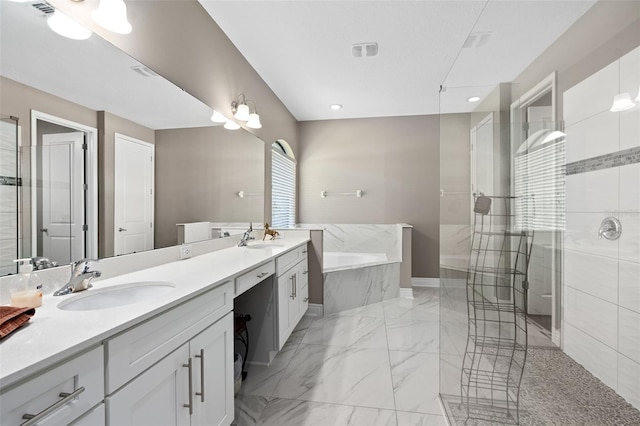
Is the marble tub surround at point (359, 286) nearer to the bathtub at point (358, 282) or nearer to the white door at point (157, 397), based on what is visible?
the bathtub at point (358, 282)

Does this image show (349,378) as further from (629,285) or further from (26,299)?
(26,299)

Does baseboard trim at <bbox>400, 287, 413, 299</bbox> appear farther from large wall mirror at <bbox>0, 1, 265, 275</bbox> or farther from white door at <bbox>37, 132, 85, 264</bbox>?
white door at <bbox>37, 132, 85, 264</bbox>

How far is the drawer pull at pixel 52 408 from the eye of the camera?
59 centimetres

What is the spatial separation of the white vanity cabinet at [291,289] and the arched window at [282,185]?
0.91 m

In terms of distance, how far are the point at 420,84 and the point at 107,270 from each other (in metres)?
3.42

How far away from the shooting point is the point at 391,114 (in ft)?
14.4

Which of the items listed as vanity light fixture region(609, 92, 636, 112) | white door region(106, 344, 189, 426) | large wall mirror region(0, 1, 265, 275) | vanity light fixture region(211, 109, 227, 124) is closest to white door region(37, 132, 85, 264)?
large wall mirror region(0, 1, 265, 275)

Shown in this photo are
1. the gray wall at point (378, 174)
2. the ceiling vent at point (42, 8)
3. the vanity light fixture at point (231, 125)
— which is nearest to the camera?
the ceiling vent at point (42, 8)

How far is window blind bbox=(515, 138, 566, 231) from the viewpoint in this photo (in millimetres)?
1081

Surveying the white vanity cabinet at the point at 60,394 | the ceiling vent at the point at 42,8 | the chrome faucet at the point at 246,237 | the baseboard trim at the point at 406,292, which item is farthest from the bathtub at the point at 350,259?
the ceiling vent at the point at 42,8

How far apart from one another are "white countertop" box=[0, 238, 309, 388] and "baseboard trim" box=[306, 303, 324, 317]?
6.38 feet

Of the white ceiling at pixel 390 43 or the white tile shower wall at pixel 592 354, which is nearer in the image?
the white tile shower wall at pixel 592 354

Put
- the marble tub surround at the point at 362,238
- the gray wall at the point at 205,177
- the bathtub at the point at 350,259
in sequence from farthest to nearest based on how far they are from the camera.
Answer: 1. the marble tub surround at the point at 362,238
2. the bathtub at the point at 350,259
3. the gray wall at the point at 205,177

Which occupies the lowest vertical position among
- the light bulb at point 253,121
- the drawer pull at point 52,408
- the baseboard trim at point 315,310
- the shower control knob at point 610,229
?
the baseboard trim at point 315,310
